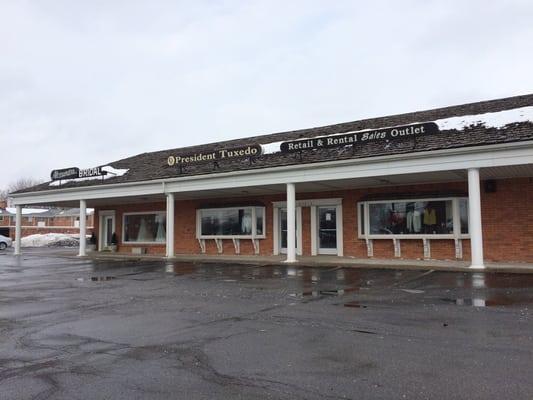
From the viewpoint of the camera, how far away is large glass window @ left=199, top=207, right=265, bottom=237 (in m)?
22.1

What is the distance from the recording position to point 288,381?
15.2 feet

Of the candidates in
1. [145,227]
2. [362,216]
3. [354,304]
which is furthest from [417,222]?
[145,227]

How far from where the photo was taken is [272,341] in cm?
614

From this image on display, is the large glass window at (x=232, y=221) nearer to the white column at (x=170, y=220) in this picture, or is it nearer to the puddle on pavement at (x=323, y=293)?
the white column at (x=170, y=220)

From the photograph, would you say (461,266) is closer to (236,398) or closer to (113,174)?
(236,398)

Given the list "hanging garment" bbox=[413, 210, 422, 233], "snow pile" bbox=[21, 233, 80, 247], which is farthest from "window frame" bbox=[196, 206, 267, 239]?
"snow pile" bbox=[21, 233, 80, 247]

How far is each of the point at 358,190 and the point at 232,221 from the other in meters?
6.38

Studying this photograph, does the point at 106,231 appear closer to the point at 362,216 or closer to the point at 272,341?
the point at 362,216

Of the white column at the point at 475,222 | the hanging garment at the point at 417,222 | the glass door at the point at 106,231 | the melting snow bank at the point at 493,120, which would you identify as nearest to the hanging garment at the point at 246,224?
the hanging garment at the point at 417,222

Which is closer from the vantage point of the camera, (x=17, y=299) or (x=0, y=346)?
(x=0, y=346)

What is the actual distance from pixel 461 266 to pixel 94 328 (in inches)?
438

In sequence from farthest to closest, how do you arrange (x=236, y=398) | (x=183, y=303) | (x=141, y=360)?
1. (x=183, y=303)
2. (x=141, y=360)
3. (x=236, y=398)

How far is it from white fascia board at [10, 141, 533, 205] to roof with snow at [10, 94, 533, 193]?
274 mm

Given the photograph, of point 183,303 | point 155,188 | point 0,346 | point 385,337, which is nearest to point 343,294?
point 183,303
